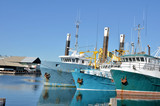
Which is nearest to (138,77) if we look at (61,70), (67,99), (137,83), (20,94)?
(137,83)

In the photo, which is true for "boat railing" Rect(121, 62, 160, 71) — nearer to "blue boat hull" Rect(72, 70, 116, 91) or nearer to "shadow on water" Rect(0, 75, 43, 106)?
"blue boat hull" Rect(72, 70, 116, 91)

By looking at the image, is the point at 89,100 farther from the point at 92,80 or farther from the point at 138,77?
the point at 138,77

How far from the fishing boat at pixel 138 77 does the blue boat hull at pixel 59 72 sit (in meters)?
11.2

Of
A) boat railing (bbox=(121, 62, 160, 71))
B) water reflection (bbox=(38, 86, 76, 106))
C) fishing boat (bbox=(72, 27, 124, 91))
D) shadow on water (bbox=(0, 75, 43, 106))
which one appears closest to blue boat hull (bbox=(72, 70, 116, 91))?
fishing boat (bbox=(72, 27, 124, 91))

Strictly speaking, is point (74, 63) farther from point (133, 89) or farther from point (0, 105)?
point (0, 105)

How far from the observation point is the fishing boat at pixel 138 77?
26500 mm

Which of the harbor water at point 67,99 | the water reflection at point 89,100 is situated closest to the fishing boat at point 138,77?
the harbor water at point 67,99

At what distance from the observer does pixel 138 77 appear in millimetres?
26469

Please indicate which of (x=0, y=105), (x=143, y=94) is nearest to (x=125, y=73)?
(x=143, y=94)

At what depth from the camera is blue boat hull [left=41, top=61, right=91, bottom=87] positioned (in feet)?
119

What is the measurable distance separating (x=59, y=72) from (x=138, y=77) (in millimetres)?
16008

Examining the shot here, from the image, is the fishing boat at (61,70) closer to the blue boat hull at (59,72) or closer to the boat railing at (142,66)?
the blue boat hull at (59,72)

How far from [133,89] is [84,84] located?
8356 mm

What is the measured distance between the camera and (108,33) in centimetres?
4716
